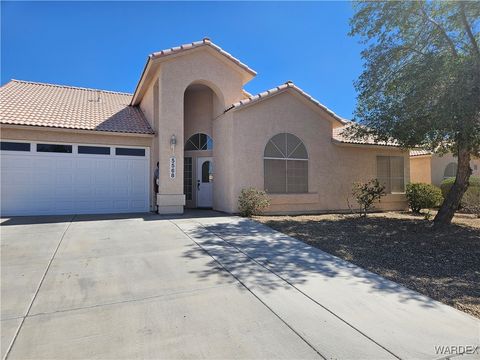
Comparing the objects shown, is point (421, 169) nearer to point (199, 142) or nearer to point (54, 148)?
point (199, 142)

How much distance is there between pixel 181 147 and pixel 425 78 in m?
8.65

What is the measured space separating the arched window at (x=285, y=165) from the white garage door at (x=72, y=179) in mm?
5340

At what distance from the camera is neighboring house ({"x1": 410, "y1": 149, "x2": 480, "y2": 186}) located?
67.3ft

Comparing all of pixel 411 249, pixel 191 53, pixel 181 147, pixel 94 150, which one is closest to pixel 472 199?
pixel 411 249

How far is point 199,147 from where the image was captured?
1500cm

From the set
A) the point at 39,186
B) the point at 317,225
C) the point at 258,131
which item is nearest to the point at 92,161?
the point at 39,186

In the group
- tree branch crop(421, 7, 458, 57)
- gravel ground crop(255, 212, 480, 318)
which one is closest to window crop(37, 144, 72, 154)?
gravel ground crop(255, 212, 480, 318)

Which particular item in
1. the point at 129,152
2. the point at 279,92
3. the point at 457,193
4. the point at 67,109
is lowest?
the point at 457,193

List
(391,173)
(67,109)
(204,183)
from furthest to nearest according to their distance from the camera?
(391,173) < (204,183) < (67,109)

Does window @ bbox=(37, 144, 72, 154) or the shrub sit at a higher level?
window @ bbox=(37, 144, 72, 154)

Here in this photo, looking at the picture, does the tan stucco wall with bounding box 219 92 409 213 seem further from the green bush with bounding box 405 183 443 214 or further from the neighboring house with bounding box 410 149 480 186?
the neighboring house with bounding box 410 149 480 186

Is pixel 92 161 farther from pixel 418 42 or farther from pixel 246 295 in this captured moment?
pixel 418 42

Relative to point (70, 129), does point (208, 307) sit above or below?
below

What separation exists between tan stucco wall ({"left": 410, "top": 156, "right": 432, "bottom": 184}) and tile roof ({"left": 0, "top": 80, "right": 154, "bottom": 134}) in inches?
693
